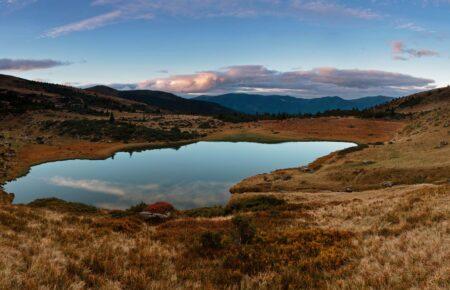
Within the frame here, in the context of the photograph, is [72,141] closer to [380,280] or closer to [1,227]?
[1,227]

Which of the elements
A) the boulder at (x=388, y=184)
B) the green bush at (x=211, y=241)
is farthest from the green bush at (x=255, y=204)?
the green bush at (x=211, y=241)

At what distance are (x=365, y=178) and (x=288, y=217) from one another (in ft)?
69.4

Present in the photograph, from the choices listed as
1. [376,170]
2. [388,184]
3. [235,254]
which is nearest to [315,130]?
[376,170]

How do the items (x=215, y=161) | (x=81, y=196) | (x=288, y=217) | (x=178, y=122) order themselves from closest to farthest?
(x=288, y=217), (x=81, y=196), (x=215, y=161), (x=178, y=122)

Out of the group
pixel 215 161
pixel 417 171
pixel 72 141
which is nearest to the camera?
pixel 417 171

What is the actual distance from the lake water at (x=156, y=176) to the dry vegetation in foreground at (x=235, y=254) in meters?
22.8

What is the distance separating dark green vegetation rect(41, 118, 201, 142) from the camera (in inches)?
3853

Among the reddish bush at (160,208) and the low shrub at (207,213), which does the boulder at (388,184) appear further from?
the reddish bush at (160,208)

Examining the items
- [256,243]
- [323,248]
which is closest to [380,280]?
[323,248]

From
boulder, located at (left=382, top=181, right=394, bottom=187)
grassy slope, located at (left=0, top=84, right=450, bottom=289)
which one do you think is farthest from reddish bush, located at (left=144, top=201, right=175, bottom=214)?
boulder, located at (left=382, top=181, right=394, bottom=187)

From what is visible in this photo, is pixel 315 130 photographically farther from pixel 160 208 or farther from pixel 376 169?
pixel 160 208

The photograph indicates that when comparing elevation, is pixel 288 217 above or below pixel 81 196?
above

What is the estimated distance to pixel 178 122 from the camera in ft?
452

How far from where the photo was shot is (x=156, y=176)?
5294 centimetres
